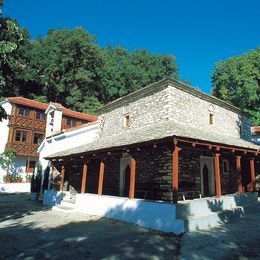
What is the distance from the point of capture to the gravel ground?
21.8 ft

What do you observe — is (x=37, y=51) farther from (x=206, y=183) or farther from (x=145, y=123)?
(x=206, y=183)

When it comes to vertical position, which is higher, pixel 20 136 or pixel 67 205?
pixel 20 136

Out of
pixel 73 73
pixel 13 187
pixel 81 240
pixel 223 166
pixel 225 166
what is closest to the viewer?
pixel 81 240

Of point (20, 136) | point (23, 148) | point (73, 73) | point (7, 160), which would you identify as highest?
point (73, 73)

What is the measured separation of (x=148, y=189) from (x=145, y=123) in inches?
164

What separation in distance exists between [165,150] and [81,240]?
6.12m

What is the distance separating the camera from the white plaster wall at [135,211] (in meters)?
9.03

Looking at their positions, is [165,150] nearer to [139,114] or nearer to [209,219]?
[209,219]

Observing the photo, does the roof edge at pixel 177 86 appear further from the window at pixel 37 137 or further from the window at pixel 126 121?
the window at pixel 37 137

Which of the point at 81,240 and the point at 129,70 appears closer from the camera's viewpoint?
the point at 81,240

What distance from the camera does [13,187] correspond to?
84.8 ft

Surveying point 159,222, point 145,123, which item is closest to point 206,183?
point 145,123

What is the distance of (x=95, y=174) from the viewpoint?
17.5 meters

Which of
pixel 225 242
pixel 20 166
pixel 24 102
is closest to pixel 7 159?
pixel 20 166
